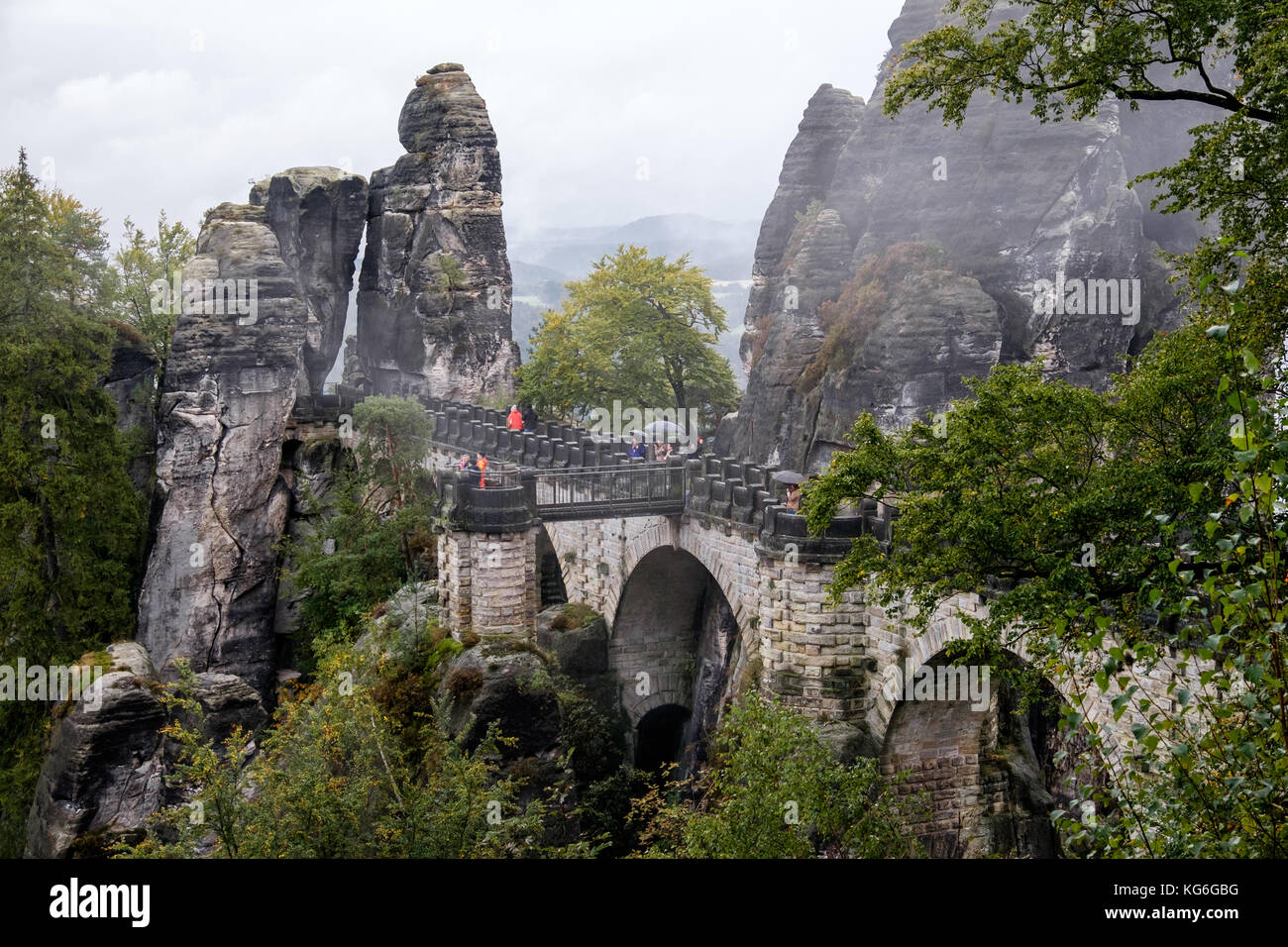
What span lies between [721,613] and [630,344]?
15.9m

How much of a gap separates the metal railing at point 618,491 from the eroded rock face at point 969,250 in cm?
875

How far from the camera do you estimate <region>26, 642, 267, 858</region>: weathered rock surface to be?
2152 centimetres

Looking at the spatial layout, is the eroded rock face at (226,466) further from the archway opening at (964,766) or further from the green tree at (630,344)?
the archway opening at (964,766)

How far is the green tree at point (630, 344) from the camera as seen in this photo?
41.0 metres

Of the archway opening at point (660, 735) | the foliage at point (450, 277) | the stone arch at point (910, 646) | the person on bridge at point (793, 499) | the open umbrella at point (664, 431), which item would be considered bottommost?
the archway opening at point (660, 735)

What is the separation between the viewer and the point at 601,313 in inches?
1656

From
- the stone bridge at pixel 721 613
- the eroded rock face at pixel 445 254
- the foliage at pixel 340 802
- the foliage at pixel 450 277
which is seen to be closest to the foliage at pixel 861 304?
the stone bridge at pixel 721 613

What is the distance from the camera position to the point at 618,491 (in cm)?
2533

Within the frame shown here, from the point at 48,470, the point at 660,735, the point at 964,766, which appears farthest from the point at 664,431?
the point at 48,470

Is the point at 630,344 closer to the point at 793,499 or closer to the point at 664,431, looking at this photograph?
the point at 664,431
